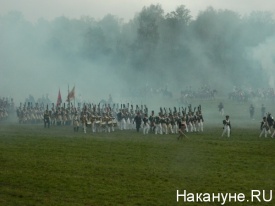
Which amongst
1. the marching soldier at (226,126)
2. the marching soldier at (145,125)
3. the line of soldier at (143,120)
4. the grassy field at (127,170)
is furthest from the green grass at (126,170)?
the marching soldier at (145,125)

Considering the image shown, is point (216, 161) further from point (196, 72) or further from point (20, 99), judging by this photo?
point (196, 72)

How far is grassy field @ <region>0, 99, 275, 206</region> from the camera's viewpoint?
565 inches

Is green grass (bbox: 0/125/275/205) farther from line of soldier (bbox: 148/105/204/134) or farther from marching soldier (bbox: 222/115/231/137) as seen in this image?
line of soldier (bbox: 148/105/204/134)

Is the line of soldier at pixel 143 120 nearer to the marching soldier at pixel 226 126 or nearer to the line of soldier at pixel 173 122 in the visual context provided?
the line of soldier at pixel 173 122

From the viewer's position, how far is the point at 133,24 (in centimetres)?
9406

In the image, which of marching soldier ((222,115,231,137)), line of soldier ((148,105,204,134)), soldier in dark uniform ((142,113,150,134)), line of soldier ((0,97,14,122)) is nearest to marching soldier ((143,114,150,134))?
soldier in dark uniform ((142,113,150,134))

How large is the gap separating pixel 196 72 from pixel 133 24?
17.8m

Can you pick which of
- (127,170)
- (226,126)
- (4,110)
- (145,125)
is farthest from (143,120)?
(4,110)

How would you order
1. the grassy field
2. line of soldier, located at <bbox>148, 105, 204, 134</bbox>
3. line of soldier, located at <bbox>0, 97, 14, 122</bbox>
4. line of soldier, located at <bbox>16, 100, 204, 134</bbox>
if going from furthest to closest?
line of soldier, located at <bbox>0, 97, 14, 122</bbox> → line of soldier, located at <bbox>16, 100, 204, 134</bbox> → line of soldier, located at <bbox>148, 105, 204, 134</bbox> → the grassy field

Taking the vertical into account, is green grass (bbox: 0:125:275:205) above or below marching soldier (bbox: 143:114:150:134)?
below

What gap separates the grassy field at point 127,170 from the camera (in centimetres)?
1435

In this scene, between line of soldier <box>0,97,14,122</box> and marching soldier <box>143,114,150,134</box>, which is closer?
marching soldier <box>143,114,150,134</box>

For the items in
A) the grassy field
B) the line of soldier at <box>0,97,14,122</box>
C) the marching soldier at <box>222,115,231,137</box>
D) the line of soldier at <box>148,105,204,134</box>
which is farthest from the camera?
the line of soldier at <box>0,97,14,122</box>

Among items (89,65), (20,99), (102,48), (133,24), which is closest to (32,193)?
(20,99)
